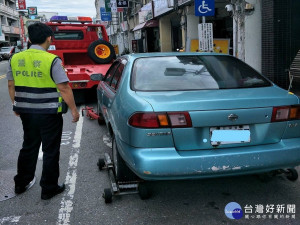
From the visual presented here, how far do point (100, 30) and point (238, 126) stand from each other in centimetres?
Result: 966

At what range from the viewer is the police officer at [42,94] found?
315cm

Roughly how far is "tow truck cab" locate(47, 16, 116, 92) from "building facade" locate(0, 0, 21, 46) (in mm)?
50627

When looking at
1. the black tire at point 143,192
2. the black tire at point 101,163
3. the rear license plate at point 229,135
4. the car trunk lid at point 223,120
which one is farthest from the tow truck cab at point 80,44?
the rear license plate at point 229,135

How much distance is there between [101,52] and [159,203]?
7.61m

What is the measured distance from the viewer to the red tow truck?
9.97 meters

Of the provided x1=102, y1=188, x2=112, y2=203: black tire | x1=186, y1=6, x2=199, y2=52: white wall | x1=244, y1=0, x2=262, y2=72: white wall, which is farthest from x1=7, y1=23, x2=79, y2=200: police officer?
x1=186, y1=6, x2=199, y2=52: white wall

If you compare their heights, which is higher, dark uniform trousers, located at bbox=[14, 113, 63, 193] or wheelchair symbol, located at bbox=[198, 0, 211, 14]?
wheelchair symbol, located at bbox=[198, 0, 211, 14]

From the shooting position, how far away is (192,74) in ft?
11.2

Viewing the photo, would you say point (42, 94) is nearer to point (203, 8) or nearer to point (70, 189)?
point (70, 189)

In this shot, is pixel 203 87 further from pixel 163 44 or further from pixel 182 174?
pixel 163 44

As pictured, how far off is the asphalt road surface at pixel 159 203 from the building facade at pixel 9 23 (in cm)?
5888

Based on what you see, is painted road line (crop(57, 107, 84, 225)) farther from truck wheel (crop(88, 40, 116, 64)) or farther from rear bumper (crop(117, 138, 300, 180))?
truck wheel (crop(88, 40, 116, 64))

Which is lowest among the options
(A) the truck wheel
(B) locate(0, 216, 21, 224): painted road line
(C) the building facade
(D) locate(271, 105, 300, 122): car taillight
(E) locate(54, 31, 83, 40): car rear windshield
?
(B) locate(0, 216, 21, 224): painted road line

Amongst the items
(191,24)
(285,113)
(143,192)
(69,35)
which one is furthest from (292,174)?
(191,24)
